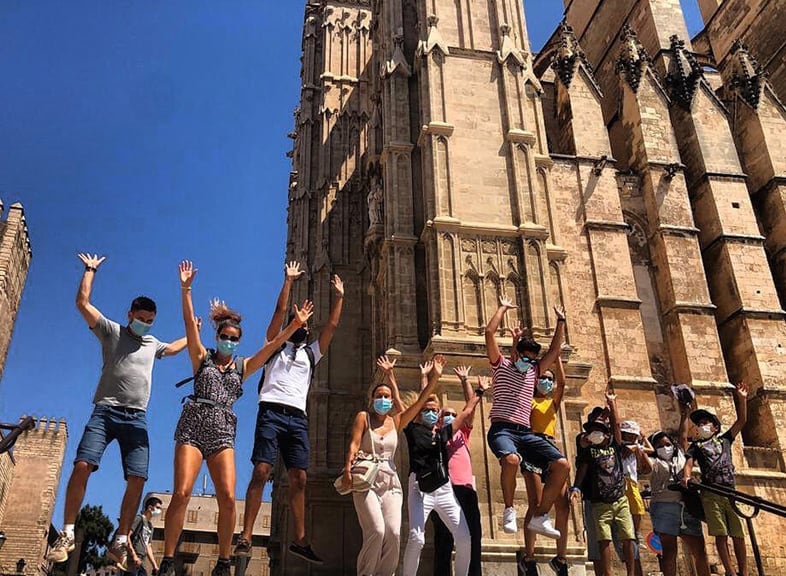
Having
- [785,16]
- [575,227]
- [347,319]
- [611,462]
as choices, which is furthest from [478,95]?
[785,16]

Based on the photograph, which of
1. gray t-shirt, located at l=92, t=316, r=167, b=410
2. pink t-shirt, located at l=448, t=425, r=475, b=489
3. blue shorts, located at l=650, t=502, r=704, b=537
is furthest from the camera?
blue shorts, located at l=650, t=502, r=704, b=537

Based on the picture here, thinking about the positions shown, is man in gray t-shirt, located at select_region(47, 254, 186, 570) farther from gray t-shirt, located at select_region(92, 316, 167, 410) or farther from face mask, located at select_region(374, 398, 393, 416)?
face mask, located at select_region(374, 398, 393, 416)

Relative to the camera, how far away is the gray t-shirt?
5.38m

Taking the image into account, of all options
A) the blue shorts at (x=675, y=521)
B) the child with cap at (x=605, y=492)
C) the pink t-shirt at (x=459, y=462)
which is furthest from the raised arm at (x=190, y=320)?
the blue shorts at (x=675, y=521)

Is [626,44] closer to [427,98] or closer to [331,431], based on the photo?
[427,98]

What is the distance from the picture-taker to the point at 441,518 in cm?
641

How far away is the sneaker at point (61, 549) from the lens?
15.5 ft

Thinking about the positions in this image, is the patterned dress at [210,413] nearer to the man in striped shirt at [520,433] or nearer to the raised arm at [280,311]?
the raised arm at [280,311]

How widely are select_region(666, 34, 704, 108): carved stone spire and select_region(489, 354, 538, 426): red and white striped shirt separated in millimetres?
16373

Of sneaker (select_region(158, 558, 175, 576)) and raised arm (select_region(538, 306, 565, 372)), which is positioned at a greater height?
raised arm (select_region(538, 306, 565, 372))

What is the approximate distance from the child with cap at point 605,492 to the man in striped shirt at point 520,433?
0.48 m

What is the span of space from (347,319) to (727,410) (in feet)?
32.3

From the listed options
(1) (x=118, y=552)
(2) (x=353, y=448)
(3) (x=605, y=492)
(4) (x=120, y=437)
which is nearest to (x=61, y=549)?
(1) (x=118, y=552)

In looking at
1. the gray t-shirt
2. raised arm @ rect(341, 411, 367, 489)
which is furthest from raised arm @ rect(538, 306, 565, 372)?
the gray t-shirt
